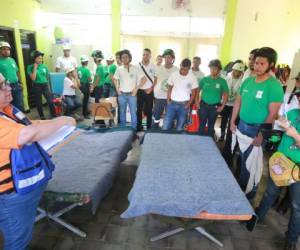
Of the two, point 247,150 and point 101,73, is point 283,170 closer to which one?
point 247,150

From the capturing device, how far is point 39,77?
4.53 metres

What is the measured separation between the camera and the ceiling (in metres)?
5.29

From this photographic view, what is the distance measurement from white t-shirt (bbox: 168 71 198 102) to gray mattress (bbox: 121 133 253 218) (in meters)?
1.17

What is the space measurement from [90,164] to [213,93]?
6.40 ft

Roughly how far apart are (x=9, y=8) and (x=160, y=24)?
10.3 ft

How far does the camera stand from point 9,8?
4.52 meters

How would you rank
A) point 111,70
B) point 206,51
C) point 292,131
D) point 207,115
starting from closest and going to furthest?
point 292,131
point 207,115
point 111,70
point 206,51

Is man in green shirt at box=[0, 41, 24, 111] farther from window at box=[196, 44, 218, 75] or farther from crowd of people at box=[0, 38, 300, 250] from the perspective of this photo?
window at box=[196, 44, 218, 75]

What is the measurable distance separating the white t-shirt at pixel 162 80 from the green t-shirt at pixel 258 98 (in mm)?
1708

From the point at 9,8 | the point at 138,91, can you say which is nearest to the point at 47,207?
the point at 138,91

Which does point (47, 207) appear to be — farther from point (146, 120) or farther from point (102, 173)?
point (146, 120)

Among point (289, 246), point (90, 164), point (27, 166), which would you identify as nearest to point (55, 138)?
point (27, 166)

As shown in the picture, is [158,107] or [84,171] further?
[158,107]

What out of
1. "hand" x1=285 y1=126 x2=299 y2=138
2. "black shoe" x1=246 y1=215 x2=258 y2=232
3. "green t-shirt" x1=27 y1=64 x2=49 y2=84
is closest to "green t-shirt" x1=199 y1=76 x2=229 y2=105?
"black shoe" x1=246 y1=215 x2=258 y2=232
